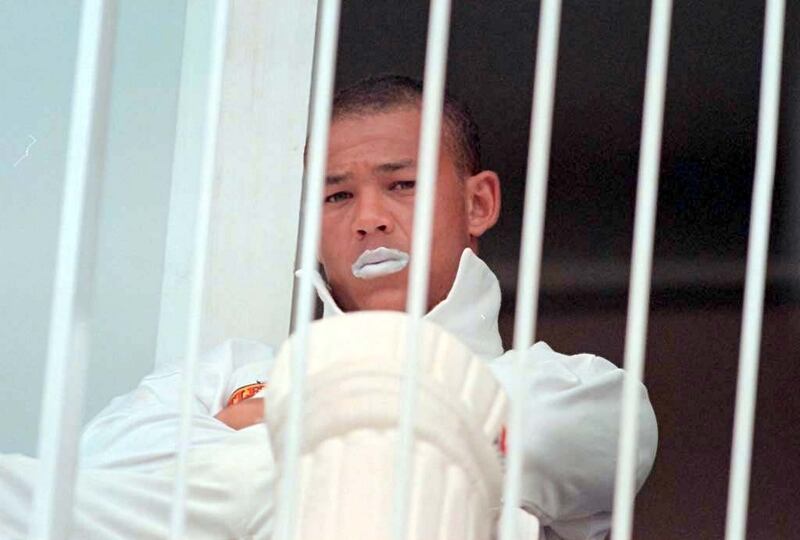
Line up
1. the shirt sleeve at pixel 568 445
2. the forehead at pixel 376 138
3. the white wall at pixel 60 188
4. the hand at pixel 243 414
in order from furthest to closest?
the white wall at pixel 60 188 → the forehead at pixel 376 138 → the hand at pixel 243 414 → the shirt sleeve at pixel 568 445

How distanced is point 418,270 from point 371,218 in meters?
0.99

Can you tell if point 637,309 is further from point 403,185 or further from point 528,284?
point 403,185

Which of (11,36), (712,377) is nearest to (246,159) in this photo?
(11,36)

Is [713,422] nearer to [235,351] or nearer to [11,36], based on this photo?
[235,351]

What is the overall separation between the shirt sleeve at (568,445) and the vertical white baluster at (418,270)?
19.5 inches

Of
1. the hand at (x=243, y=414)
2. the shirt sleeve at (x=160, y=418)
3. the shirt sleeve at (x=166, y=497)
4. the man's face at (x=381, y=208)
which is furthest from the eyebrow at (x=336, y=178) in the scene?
the shirt sleeve at (x=166, y=497)

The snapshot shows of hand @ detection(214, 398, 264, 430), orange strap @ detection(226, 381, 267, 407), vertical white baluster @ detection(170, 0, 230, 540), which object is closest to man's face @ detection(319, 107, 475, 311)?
orange strap @ detection(226, 381, 267, 407)

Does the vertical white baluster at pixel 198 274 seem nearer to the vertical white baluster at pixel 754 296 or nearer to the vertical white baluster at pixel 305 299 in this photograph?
the vertical white baluster at pixel 305 299

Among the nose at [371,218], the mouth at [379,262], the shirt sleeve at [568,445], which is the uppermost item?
the nose at [371,218]

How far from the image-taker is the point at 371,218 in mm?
2037

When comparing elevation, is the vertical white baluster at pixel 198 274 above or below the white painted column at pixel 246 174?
below

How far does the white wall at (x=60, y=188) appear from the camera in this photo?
2.39 metres

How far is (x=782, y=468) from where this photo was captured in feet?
7.11

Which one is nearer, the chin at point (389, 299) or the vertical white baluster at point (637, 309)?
the vertical white baluster at point (637, 309)
